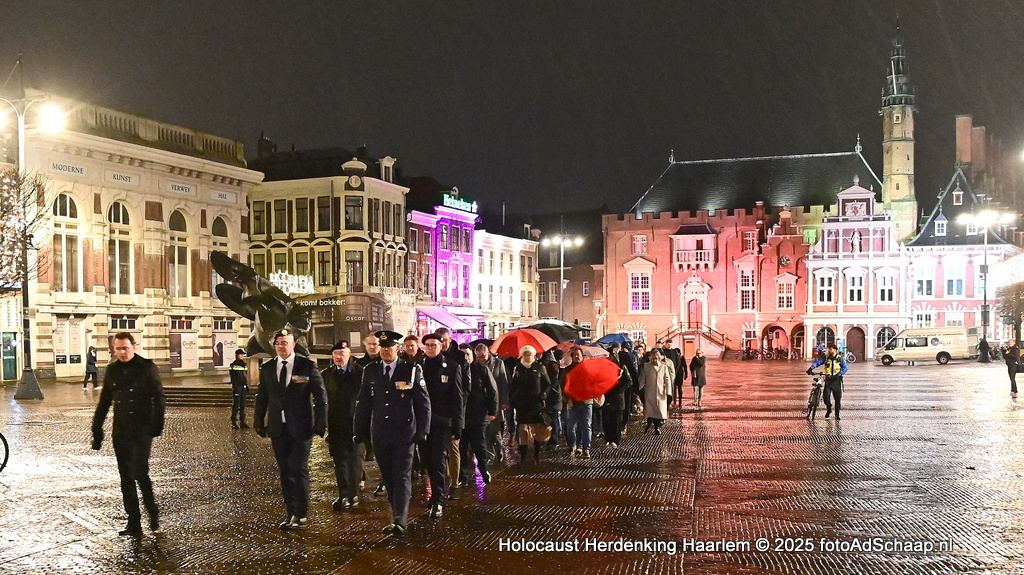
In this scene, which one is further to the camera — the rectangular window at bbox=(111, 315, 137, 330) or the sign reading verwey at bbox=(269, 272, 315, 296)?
the sign reading verwey at bbox=(269, 272, 315, 296)

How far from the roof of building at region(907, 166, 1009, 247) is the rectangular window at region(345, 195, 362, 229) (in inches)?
1657

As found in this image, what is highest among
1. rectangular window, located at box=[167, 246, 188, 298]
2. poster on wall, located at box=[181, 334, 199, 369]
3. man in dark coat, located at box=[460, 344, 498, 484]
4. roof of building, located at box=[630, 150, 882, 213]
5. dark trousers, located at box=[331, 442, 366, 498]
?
roof of building, located at box=[630, 150, 882, 213]

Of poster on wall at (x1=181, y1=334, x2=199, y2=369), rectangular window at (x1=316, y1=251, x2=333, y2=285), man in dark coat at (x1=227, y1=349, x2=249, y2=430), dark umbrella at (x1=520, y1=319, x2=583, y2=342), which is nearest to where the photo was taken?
man in dark coat at (x1=227, y1=349, x2=249, y2=430)

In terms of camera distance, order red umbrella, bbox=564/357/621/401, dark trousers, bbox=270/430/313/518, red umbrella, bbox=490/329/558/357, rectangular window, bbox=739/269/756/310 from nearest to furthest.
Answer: dark trousers, bbox=270/430/313/518
red umbrella, bbox=564/357/621/401
red umbrella, bbox=490/329/558/357
rectangular window, bbox=739/269/756/310

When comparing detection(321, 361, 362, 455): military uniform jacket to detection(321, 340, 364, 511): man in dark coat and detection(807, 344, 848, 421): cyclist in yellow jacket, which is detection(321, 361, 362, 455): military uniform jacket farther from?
detection(807, 344, 848, 421): cyclist in yellow jacket

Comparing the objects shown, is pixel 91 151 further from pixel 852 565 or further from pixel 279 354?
pixel 852 565

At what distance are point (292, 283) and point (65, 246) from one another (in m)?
10.2

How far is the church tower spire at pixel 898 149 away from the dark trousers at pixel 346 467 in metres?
73.7

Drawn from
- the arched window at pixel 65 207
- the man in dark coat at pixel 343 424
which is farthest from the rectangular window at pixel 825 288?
the man in dark coat at pixel 343 424

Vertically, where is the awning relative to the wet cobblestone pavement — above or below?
above

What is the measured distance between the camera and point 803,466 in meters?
14.9

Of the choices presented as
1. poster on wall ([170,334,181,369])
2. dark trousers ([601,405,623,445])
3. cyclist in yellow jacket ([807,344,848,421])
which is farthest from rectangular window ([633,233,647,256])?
dark trousers ([601,405,623,445])

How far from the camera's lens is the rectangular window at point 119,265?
45.6 meters

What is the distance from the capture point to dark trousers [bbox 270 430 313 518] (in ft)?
34.2
